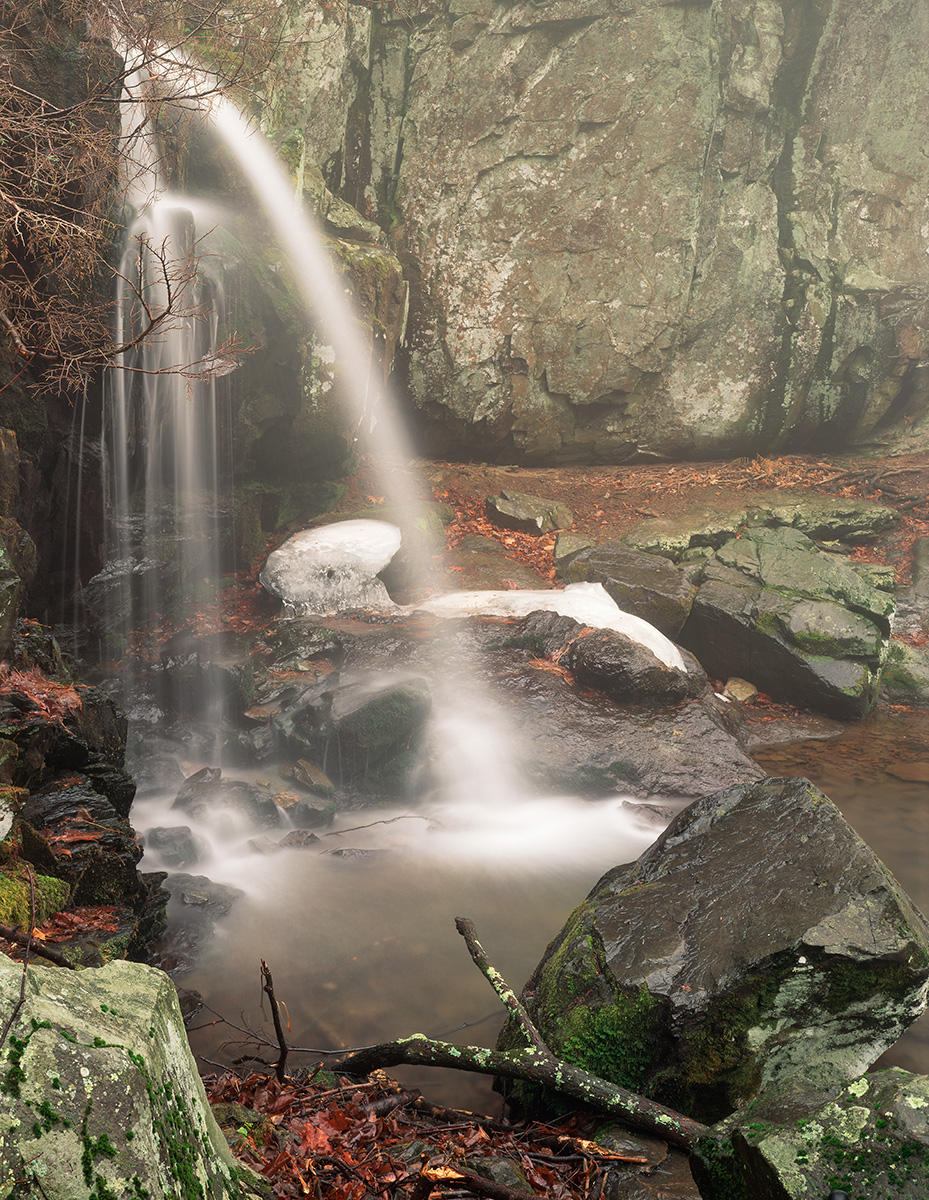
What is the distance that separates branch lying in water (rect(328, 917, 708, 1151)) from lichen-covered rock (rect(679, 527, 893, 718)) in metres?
7.64

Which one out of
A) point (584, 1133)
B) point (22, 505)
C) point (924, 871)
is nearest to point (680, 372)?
point (924, 871)

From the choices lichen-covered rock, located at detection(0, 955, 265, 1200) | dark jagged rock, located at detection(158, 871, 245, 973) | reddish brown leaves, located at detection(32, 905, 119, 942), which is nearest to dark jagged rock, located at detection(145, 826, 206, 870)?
dark jagged rock, located at detection(158, 871, 245, 973)

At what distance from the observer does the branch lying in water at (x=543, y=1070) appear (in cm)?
255

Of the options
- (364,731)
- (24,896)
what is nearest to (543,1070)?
(24,896)

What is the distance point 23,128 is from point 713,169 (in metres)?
11.9

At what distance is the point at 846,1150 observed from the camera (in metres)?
1.52

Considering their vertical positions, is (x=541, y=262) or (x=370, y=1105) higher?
(x=541, y=262)

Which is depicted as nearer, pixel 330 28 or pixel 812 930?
pixel 812 930

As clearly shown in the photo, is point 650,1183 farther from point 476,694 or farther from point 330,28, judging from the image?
point 330,28

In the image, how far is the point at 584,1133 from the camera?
2.70 meters

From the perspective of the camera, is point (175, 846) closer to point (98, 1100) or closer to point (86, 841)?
point (86, 841)

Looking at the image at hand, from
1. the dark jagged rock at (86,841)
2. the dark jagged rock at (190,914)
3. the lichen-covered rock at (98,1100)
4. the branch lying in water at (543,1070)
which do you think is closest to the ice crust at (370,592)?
the dark jagged rock at (190,914)

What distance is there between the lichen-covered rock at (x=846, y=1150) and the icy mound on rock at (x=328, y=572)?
8648 mm

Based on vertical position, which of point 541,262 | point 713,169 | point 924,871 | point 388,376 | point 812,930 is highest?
point 713,169
